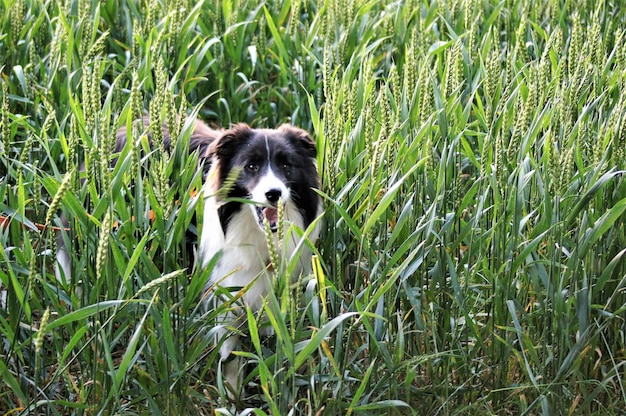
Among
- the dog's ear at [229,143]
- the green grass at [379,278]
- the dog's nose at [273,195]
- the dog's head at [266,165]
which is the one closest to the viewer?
the green grass at [379,278]

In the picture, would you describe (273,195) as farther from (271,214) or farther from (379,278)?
(379,278)

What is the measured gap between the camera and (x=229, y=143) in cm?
365

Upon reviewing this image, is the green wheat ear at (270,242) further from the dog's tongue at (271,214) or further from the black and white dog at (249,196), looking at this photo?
the black and white dog at (249,196)

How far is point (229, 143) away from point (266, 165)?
178 millimetres

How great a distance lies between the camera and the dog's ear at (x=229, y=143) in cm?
364

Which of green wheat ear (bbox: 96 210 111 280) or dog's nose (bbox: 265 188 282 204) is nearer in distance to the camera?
green wheat ear (bbox: 96 210 111 280)

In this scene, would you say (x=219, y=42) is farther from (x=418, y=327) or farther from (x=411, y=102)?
(x=418, y=327)

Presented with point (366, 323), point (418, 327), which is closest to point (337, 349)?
point (366, 323)

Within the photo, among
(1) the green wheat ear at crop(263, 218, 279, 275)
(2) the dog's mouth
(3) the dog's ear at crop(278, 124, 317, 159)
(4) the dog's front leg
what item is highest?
(1) the green wheat ear at crop(263, 218, 279, 275)

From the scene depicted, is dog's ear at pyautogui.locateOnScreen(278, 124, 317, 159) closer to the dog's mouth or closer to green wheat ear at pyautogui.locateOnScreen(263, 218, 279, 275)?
the dog's mouth

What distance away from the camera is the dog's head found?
11.6 feet

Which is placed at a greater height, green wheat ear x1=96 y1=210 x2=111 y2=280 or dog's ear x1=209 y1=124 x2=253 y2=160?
green wheat ear x1=96 y1=210 x2=111 y2=280

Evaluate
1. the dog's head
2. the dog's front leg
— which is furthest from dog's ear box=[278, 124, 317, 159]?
the dog's front leg

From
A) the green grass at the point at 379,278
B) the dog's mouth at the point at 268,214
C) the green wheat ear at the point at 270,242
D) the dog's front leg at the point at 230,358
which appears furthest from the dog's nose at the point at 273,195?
the green wheat ear at the point at 270,242
